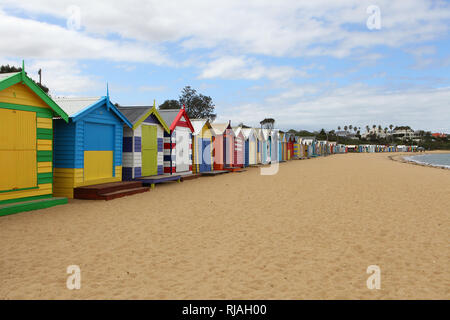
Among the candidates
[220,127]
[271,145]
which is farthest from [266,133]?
[220,127]

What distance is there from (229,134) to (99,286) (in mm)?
23305

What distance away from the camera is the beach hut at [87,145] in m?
12.4

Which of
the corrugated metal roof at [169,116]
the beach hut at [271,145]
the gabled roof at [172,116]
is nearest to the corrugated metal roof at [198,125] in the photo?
the gabled roof at [172,116]

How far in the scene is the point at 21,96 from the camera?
10336 mm

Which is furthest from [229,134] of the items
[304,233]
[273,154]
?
[304,233]

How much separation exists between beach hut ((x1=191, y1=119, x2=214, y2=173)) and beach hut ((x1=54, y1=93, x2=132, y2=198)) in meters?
7.67

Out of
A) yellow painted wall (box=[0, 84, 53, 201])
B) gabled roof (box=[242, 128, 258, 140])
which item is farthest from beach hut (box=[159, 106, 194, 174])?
gabled roof (box=[242, 128, 258, 140])

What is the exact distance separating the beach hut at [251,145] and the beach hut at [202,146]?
8.74 m

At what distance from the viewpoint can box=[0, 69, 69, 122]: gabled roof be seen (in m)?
9.62

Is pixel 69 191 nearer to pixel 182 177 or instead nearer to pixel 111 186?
pixel 111 186

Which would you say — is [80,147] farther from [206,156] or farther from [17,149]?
[206,156]

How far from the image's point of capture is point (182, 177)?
63.5 ft

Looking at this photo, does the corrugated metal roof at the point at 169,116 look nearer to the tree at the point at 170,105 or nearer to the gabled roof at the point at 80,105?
the gabled roof at the point at 80,105

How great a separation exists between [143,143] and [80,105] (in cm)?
389
